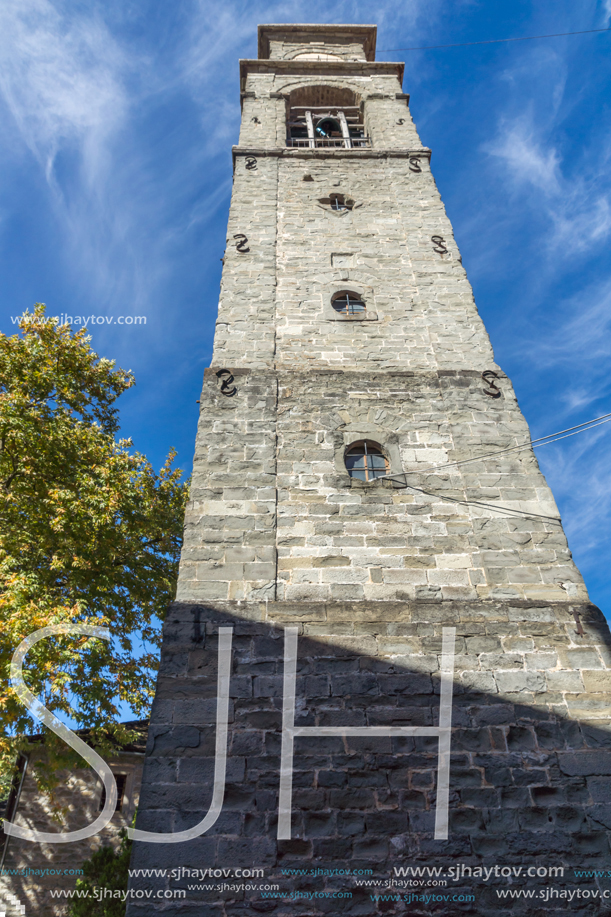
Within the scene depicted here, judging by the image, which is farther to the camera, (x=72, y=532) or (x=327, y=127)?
(x=327, y=127)

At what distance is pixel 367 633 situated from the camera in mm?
5207

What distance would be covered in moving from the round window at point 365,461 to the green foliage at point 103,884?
22.1 ft

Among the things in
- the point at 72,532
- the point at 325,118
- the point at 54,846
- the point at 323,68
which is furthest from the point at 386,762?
the point at 323,68

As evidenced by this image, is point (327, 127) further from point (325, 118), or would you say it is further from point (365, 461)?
point (365, 461)

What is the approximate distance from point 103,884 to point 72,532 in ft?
17.0

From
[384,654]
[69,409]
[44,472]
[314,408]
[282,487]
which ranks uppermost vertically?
[69,409]

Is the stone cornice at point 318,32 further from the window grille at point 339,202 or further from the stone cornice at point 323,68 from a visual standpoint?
the window grille at point 339,202

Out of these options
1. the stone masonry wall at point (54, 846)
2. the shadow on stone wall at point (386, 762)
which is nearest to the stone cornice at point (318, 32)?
the shadow on stone wall at point (386, 762)

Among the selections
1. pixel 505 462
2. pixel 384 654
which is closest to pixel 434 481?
pixel 505 462

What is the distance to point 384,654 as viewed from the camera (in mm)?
5102

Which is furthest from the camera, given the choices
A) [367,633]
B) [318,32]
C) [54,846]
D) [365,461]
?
[318,32]

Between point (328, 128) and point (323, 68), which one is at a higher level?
point (323, 68)

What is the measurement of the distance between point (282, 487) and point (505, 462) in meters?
2.46

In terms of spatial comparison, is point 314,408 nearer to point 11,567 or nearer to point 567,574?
point 567,574
